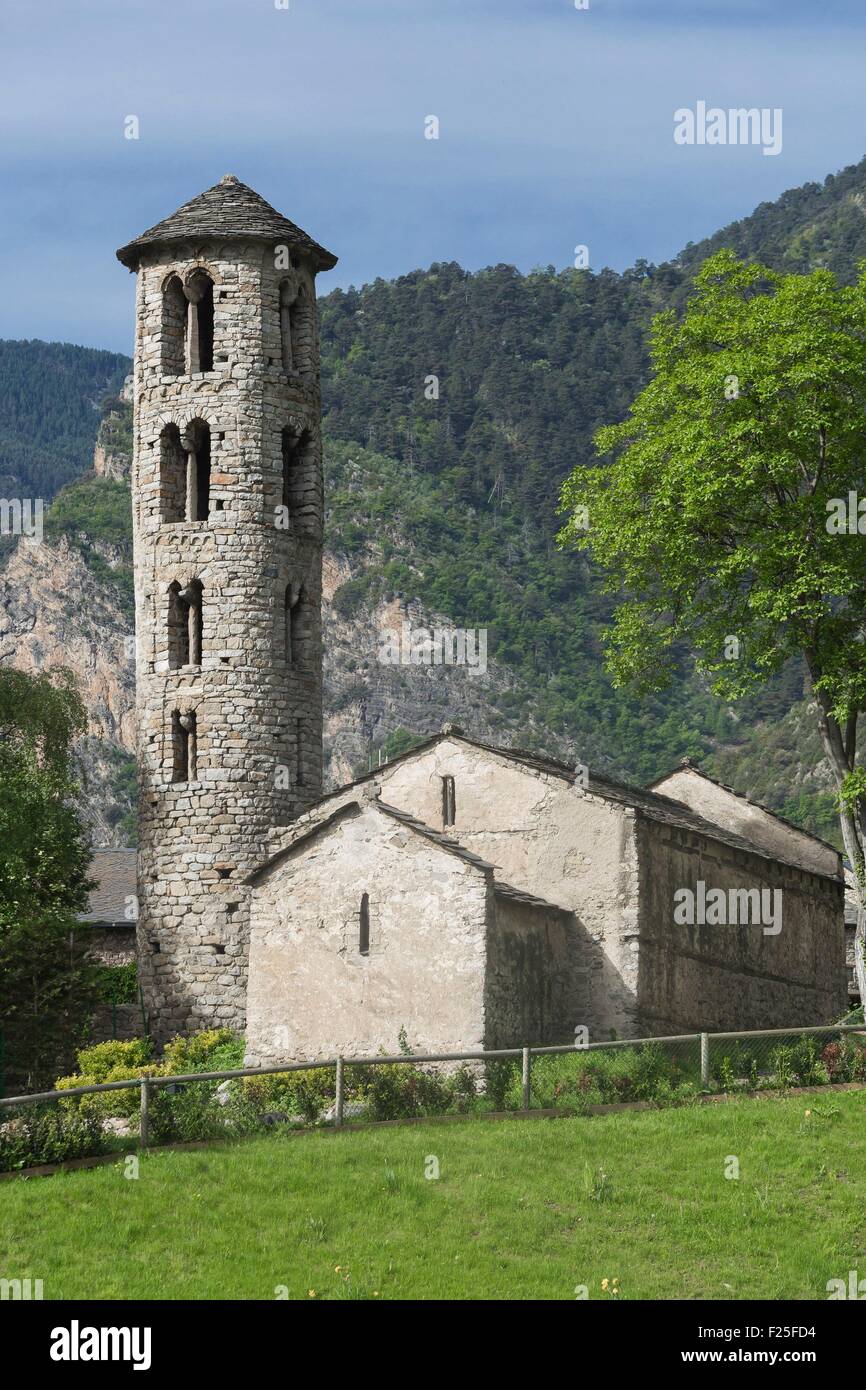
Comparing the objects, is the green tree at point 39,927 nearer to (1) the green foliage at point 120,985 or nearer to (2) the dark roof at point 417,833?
(1) the green foliage at point 120,985

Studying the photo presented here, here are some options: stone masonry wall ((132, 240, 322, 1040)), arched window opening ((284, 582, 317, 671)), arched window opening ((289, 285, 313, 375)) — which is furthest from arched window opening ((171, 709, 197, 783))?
arched window opening ((289, 285, 313, 375))

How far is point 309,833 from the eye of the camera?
40.9 m

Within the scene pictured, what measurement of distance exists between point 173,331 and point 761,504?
16.0 m

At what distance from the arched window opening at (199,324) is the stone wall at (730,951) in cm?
1627

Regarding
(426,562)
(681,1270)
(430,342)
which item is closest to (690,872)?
(681,1270)

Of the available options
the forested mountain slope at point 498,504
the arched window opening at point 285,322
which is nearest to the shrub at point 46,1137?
the arched window opening at point 285,322

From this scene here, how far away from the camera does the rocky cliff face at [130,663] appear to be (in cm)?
14412

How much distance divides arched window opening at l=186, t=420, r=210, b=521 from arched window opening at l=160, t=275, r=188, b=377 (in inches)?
58.7

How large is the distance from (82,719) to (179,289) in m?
11.6

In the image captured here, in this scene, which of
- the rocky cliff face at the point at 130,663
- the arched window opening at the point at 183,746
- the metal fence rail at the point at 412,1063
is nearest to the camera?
the metal fence rail at the point at 412,1063

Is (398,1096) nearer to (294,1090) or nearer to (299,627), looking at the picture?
(294,1090)

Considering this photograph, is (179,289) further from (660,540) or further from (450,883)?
(450,883)

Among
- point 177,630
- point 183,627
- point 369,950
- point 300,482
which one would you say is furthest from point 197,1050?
point 300,482

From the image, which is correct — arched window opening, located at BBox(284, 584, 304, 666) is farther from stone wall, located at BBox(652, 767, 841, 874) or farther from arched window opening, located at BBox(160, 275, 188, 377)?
stone wall, located at BBox(652, 767, 841, 874)
